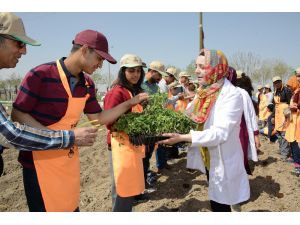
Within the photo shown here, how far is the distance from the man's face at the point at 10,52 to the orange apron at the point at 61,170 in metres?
0.41

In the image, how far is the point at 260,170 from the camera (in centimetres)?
563

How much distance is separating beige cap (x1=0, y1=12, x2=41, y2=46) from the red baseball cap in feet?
1.70

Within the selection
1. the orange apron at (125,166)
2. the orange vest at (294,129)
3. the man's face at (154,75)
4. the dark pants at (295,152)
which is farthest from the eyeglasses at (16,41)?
the dark pants at (295,152)

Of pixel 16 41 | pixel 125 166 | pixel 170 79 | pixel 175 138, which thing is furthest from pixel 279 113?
pixel 16 41

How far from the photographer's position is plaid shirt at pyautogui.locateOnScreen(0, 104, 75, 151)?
1.65 metres

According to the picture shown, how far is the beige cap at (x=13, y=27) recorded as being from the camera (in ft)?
5.78

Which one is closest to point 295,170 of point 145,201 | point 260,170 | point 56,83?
point 260,170

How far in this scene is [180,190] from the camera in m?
5.01

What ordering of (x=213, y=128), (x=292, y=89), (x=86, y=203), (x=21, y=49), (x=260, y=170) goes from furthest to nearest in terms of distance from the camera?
(x=292, y=89)
(x=260, y=170)
(x=86, y=203)
(x=213, y=128)
(x=21, y=49)

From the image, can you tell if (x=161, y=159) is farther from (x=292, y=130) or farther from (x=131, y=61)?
(x=131, y=61)

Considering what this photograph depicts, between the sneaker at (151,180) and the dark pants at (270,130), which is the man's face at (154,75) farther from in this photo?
the dark pants at (270,130)

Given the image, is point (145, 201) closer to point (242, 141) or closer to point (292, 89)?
point (242, 141)

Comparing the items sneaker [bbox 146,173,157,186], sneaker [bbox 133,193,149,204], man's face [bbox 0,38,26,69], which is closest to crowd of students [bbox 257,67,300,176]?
sneaker [bbox 146,173,157,186]

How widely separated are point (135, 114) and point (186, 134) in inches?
22.2
